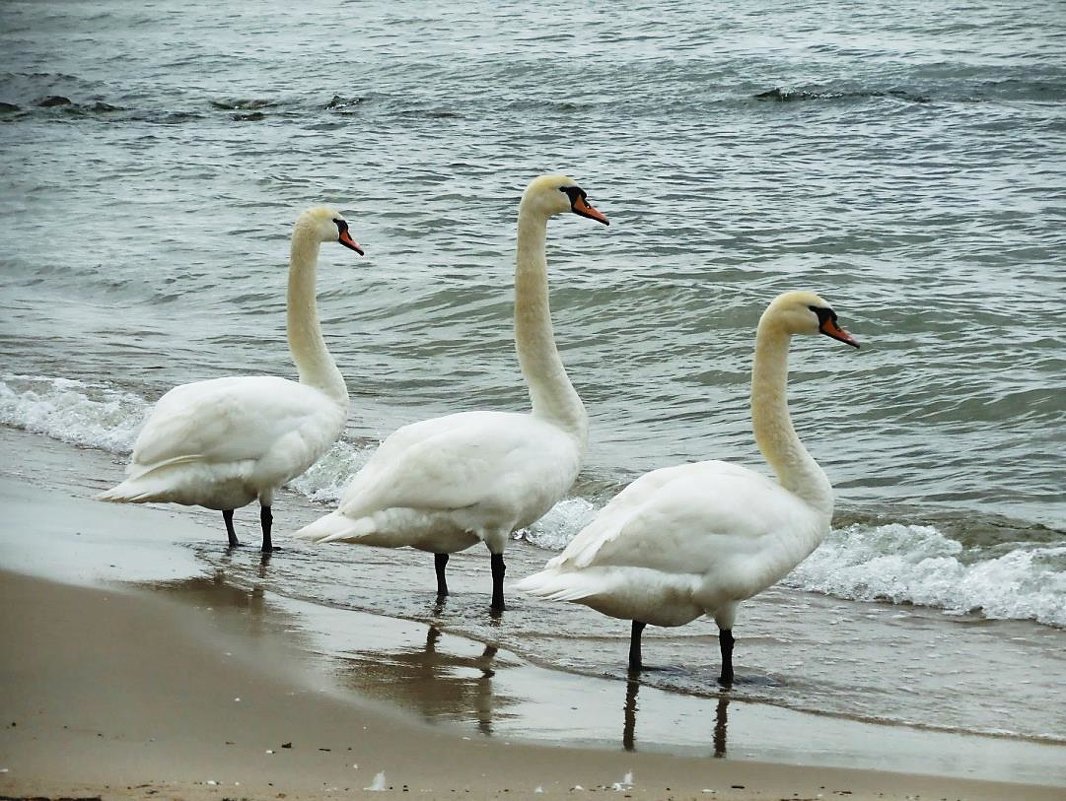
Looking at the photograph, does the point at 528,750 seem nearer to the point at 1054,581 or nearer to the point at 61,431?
the point at 1054,581

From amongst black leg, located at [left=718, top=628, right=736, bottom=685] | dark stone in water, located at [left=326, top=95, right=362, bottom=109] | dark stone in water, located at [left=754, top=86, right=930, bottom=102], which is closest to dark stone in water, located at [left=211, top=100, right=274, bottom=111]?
dark stone in water, located at [left=326, top=95, right=362, bottom=109]

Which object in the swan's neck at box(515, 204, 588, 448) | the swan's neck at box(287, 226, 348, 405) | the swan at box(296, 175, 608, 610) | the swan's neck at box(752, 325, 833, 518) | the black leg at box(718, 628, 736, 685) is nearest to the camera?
the black leg at box(718, 628, 736, 685)

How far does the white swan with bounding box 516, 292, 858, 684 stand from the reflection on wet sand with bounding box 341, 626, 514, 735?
41 centimetres

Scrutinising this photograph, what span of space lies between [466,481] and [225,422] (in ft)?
4.91

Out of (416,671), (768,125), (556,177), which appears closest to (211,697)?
(416,671)

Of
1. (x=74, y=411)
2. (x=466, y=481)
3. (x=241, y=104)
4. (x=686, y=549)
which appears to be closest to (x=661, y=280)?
(x=74, y=411)

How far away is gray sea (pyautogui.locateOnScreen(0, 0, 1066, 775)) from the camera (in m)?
7.12

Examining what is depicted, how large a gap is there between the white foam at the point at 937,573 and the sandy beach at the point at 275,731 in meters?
2.11

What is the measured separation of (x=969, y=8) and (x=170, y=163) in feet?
57.3

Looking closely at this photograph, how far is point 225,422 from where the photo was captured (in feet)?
24.8

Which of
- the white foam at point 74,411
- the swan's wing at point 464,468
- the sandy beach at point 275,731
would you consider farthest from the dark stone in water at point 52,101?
the sandy beach at point 275,731

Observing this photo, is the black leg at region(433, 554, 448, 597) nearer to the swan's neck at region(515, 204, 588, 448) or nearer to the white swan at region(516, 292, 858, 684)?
the swan's neck at region(515, 204, 588, 448)

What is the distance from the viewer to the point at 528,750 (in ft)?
15.6

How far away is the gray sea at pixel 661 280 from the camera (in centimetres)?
712
